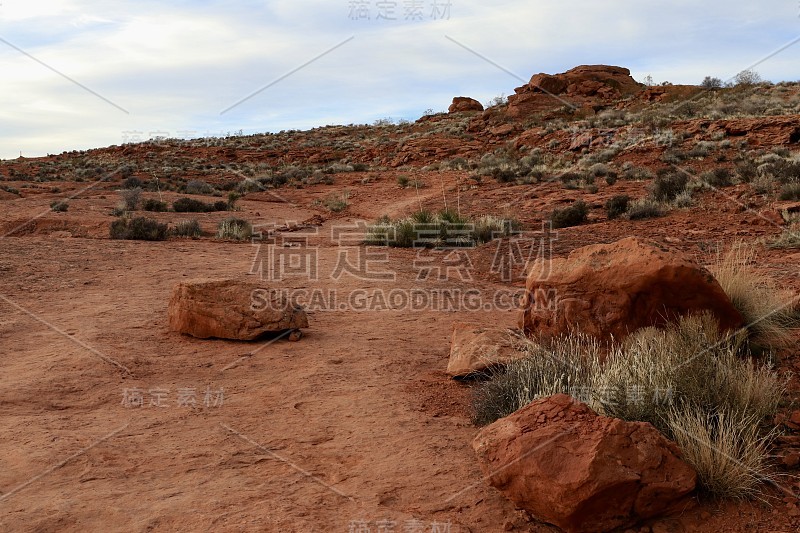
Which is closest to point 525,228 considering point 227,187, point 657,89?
point 227,187

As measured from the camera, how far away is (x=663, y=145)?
23734mm

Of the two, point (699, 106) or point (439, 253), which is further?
point (699, 106)

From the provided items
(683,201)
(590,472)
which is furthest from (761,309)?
(683,201)

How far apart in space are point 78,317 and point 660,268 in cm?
667

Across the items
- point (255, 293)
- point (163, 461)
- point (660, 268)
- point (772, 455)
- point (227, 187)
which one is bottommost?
point (163, 461)

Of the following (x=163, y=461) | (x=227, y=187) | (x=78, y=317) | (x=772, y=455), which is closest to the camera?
(x=772, y=455)

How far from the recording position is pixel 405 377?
5.82 metres

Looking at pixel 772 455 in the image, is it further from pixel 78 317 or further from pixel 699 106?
pixel 699 106

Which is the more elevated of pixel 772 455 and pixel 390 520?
pixel 772 455

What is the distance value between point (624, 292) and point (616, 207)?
10.7 metres

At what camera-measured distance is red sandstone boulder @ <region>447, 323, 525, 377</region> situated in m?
5.46

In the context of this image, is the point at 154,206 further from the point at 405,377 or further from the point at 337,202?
the point at 405,377

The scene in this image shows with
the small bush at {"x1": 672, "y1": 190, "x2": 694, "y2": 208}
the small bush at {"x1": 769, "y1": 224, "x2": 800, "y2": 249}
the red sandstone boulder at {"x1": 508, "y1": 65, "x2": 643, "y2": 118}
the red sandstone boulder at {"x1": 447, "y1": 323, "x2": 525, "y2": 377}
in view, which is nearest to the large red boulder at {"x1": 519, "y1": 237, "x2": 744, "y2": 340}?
the red sandstone boulder at {"x1": 447, "y1": 323, "x2": 525, "y2": 377}

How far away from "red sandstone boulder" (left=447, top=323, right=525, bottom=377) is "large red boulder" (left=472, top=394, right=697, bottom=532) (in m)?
1.79
